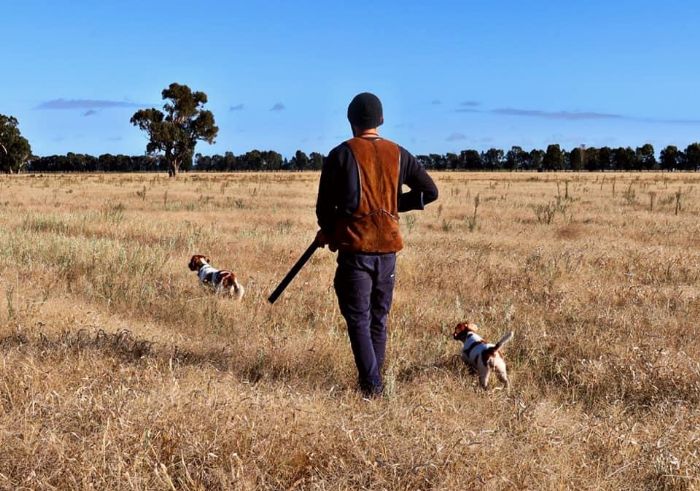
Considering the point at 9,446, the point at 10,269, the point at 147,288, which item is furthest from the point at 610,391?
the point at 10,269

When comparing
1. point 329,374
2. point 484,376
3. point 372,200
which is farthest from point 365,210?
point 484,376

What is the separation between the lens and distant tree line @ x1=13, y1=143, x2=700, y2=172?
124375 mm

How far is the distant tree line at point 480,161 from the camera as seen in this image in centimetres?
12438

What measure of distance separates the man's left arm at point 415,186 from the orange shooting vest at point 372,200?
150mm

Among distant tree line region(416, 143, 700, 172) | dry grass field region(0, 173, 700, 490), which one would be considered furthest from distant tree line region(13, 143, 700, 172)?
dry grass field region(0, 173, 700, 490)

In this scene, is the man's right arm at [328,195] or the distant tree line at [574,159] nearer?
the man's right arm at [328,195]

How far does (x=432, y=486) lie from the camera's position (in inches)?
117

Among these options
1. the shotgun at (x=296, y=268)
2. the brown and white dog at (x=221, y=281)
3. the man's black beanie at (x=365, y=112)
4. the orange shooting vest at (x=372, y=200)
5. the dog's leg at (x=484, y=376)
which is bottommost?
the dog's leg at (x=484, y=376)

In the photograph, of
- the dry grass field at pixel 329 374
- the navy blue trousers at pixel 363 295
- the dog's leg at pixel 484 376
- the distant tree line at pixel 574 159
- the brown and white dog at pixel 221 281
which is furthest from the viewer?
the distant tree line at pixel 574 159

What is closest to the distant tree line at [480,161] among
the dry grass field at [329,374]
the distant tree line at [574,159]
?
the distant tree line at [574,159]

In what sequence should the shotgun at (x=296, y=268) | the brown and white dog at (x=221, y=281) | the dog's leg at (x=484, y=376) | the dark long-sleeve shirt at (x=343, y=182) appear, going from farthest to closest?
the brown and white dog at (x=221, y=281) → the dog's leg at (x=484, y=376) → the shotgun at (x=296, y=268) → the dark long-sleeve shirt at (x=343, y=182)

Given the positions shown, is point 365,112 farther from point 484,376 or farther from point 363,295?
point 484,376

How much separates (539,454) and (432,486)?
2.06 ft

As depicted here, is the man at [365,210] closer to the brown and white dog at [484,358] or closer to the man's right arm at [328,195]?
the man's right arm at [328,195]
